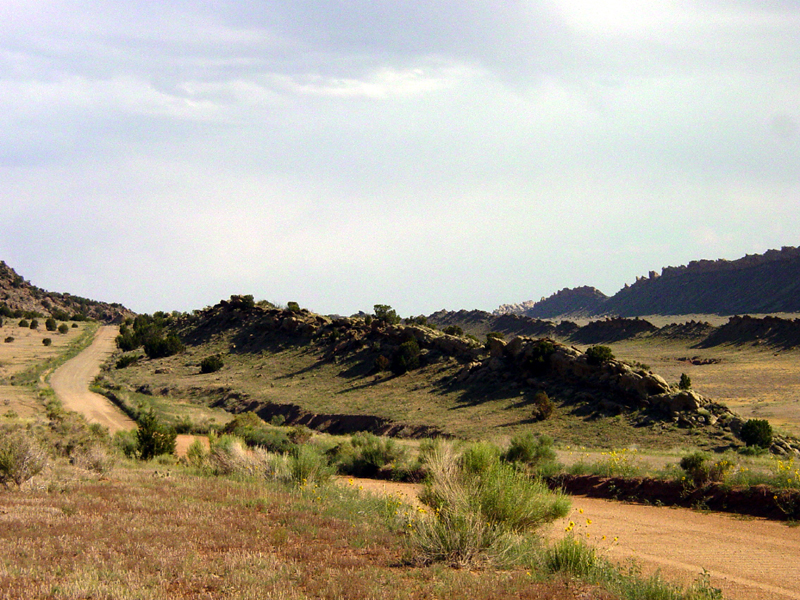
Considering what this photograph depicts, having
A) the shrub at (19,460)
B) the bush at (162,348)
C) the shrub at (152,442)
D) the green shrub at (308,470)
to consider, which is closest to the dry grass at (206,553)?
the shrub at (19,460)

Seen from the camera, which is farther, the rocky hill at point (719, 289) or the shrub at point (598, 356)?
the rocky hill at point (719, 289)

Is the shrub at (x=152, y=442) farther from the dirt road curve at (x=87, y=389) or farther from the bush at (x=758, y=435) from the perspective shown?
the bush at (x=758, y=435)

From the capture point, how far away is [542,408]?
2908 centimetres

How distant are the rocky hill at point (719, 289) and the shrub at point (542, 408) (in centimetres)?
8392

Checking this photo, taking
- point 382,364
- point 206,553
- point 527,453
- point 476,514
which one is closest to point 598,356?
point 527,453

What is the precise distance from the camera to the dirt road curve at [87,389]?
32875 mm

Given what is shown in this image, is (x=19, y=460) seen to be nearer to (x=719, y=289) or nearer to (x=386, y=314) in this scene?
(x=386, y=314)

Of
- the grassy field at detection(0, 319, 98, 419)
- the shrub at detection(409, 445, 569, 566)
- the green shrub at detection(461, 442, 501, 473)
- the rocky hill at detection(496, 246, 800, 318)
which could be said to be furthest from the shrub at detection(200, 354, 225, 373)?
the rocky hill at detection(496, 246, 800, 318)

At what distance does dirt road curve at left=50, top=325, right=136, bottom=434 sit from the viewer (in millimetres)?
32875

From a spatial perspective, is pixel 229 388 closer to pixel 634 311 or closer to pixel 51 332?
pixel 51 332

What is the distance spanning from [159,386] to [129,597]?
154ft

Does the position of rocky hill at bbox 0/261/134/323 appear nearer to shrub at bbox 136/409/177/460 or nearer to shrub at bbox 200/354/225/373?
shrub at bbox 200/354/225/373

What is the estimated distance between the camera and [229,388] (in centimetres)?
4650

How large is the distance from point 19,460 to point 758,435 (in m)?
22.9
